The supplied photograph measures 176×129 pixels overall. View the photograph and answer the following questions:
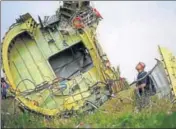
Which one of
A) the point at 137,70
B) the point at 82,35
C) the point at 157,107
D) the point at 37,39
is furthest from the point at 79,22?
the point at 157,107

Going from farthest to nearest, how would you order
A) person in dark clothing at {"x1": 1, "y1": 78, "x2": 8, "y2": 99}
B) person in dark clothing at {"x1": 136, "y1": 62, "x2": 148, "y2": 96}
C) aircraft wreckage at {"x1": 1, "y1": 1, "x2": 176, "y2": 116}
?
aircraft wreckage at {"x1": 1, "y1": 1, "x2": 176, "y2": 116} → person in dark clothing at {"x1": 1, "y1": 78, "x2": 8, "y2": 99} → person in dark clothing at {"x1": 136, "y1": 62, "x2": 148, "y2": 96}

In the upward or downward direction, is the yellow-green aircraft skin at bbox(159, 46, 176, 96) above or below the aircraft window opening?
below

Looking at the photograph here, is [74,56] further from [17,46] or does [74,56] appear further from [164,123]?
[164,123]

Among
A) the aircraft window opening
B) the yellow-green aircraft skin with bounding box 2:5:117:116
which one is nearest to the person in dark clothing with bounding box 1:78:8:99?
the yellow-green aircraft skin with bounding box 2:5:117:116

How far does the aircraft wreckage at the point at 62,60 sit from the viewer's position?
635 inches

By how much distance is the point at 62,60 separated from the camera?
734 inches

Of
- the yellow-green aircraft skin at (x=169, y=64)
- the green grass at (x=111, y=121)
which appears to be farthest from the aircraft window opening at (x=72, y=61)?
the green grass at (x=111, y=121)

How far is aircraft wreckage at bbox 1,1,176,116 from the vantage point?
52.9ft

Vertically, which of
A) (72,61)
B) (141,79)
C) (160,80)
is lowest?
(160,80)

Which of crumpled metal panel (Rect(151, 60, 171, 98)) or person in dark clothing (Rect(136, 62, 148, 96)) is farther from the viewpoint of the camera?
crumpled metal panel (Rect(151, 60, 171, 98))

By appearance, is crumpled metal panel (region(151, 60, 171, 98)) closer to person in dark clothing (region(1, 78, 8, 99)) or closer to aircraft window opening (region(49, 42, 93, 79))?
aircraft window opening (region(49, 42, 93, 79))

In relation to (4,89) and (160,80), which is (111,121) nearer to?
(160,80)

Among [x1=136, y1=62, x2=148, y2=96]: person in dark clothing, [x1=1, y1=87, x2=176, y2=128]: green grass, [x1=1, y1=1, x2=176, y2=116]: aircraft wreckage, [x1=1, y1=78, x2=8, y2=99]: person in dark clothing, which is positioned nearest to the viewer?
[x1=1, y1=87, x2=176, y2=128]: green grass

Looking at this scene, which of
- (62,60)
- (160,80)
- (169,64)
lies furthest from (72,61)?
(160,80)
